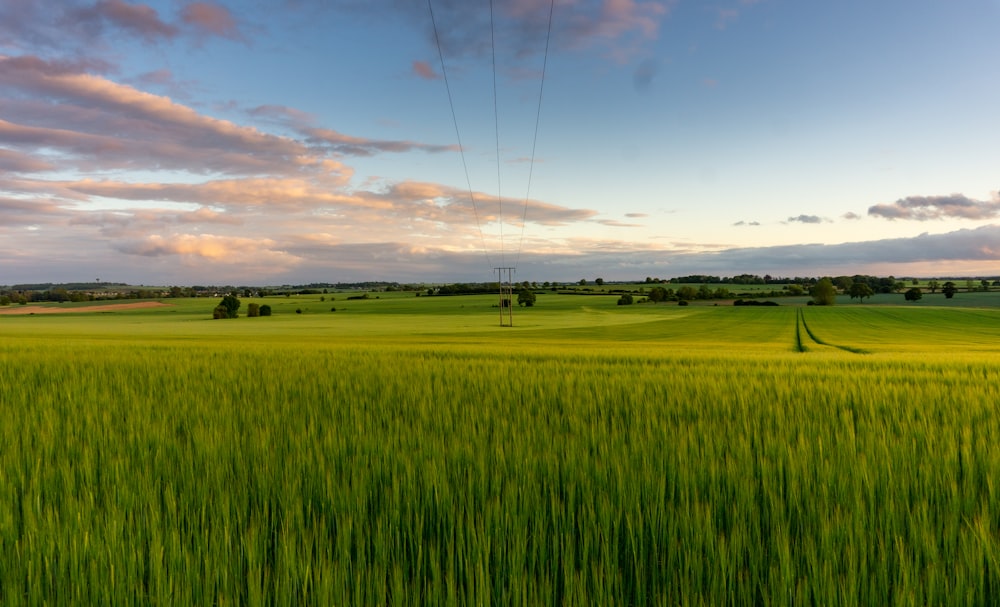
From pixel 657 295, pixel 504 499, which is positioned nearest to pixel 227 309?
pixel 657 295

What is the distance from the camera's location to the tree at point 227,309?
311 feet

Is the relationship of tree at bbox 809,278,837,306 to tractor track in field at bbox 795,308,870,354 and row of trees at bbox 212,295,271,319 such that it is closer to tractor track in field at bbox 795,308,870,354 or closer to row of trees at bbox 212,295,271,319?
tractor track in field at bbox 795,308,870,354

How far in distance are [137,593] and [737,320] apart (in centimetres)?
8490

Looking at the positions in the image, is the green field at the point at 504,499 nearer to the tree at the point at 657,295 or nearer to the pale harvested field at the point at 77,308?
the tree at the point at 657,295

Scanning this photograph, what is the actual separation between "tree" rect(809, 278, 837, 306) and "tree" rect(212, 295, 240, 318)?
441 ft

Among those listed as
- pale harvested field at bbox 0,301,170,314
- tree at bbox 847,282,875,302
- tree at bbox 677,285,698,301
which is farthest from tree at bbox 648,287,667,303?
pale harvested field at bbox 0,301,170,314

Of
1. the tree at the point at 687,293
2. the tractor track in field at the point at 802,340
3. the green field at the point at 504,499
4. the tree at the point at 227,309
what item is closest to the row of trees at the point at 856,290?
the tree at the point at 687,293

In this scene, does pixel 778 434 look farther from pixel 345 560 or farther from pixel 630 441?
pixel 345 560

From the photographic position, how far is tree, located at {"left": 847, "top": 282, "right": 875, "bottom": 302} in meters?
136

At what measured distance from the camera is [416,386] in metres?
7.87

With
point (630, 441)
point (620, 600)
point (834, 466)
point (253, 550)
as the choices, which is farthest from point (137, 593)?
point (834, 466)

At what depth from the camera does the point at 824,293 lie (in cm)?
12800

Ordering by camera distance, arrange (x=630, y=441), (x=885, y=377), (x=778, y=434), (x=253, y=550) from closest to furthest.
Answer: (x=253, y=550) < (x=630, y=441) < (x=778, y=434) < (x=885, y=377)

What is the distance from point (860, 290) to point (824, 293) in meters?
17.4
